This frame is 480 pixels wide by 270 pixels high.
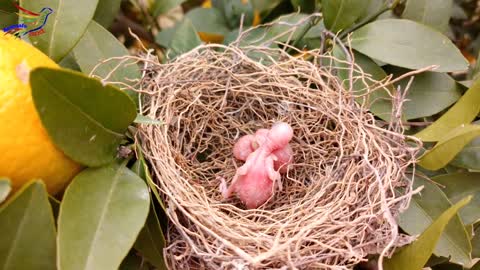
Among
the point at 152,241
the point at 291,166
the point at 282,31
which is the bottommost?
the point at 291,166

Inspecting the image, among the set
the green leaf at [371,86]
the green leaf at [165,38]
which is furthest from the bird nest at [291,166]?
the green leaf at [165,38]

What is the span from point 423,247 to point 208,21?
53 cm

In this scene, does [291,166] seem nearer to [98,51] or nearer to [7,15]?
[98,51]

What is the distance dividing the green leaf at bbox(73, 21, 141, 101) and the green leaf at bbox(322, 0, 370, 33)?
290 millimetres

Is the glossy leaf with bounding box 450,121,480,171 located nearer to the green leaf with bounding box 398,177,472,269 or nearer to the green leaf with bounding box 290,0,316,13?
the green leaf with bounding box 398,177,472,269

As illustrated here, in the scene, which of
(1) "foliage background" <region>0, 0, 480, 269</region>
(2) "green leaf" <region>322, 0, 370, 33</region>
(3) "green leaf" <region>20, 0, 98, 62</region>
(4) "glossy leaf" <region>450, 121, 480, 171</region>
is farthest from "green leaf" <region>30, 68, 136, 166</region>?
(4) "glossy leaf" <region>450, 121, 480, 171</region>

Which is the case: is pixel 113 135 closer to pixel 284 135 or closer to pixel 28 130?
pixel 28 130

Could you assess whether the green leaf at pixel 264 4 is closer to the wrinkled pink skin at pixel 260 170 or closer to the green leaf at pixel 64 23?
the wrinkled pink skin at pixel 260 170

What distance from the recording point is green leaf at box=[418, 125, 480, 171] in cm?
60

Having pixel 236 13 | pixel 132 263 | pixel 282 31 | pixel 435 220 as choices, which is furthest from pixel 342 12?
pixel 132 263

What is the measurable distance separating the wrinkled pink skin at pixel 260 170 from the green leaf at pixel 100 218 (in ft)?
0.82

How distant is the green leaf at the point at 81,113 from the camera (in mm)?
484

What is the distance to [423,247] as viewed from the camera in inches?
23.0

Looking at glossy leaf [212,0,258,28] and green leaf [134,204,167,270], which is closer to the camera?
green leaf [134,204,167,270]
